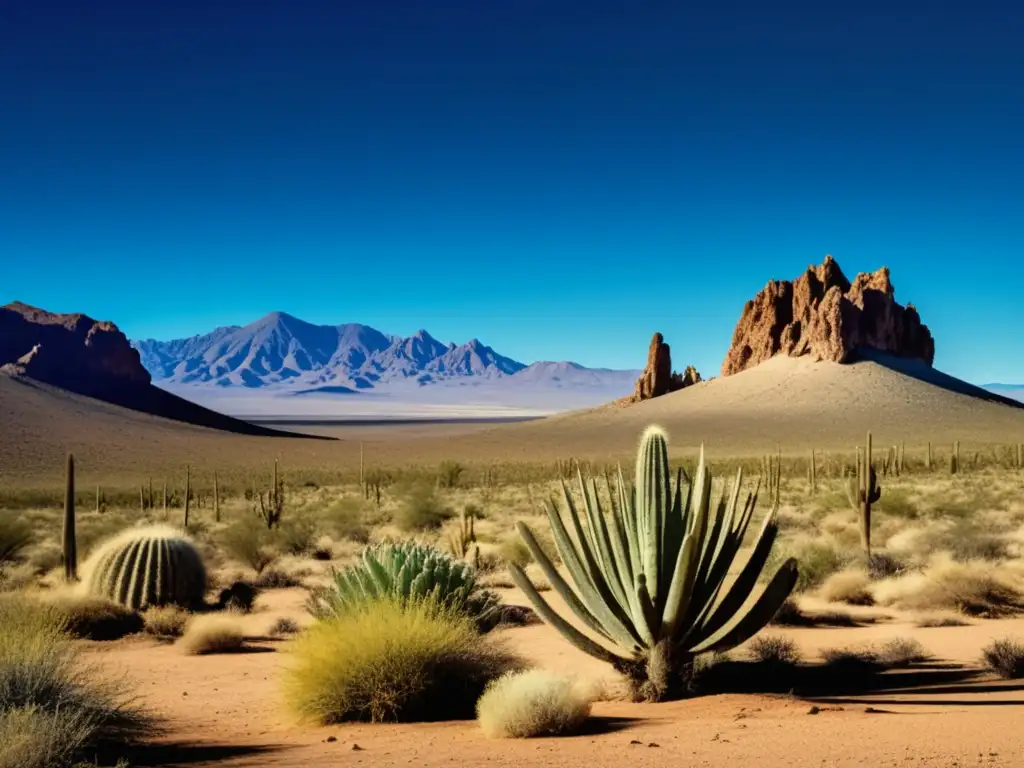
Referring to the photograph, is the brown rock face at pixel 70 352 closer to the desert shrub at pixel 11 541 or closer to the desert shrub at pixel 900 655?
the desert shrub at pixel 11 541

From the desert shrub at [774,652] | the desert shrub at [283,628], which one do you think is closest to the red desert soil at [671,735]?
the desert shrub at [774,652]

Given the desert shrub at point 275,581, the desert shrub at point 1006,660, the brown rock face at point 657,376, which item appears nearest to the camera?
the desert shrub at point 1006,660

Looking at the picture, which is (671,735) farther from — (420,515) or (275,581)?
(420,515)

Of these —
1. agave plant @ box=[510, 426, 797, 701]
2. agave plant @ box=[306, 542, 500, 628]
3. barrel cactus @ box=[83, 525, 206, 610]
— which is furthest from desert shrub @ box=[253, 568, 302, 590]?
agave plant @ box=[510, 426, 797, 701]

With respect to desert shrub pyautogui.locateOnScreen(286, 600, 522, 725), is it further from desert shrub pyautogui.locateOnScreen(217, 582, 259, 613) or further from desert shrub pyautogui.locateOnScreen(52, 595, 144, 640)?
desert shrub pyautogui.locateOnScreen(217, 582, 259, 613)

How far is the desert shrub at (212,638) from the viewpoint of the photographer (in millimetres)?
10344

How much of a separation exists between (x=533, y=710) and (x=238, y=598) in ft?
26.9

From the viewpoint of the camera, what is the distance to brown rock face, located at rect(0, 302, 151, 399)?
11212 cm

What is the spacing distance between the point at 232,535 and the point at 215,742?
42.1 feet

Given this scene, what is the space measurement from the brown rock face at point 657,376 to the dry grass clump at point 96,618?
111090mm

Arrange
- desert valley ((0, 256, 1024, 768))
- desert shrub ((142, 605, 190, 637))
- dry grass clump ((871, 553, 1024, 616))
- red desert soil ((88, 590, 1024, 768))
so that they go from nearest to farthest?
red desert soil ((88, 590, 1024, 768)) < desert valley ((0, 256, 1024, 768)) < dry grass clump ((871, 553, 1024, 616)) < desert shrub ((142, 605, 190, 637))

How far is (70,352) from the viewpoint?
389 feet

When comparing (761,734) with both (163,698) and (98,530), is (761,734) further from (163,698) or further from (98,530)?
(98,530)

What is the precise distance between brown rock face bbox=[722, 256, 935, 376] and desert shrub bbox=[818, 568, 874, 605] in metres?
103
